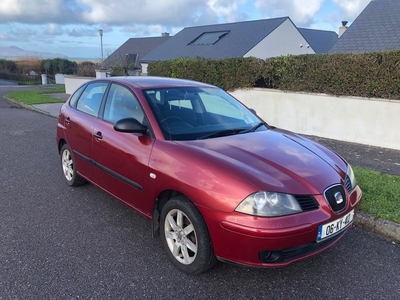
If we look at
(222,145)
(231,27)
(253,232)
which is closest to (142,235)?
(222,145)

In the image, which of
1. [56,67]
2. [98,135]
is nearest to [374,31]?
[98,135]

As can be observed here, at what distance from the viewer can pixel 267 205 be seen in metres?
2.47

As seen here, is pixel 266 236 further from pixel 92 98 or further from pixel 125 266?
pixel 92 98

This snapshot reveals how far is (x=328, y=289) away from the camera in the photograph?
9.00 ft

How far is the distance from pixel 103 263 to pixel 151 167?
0.96 metres

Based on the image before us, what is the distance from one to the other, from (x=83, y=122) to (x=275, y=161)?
2622 millimetres

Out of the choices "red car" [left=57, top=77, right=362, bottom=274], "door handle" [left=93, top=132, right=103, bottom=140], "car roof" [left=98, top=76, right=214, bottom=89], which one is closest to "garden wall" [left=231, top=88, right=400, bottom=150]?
"red car" [left=57, top=77, right=362, bottom=274]

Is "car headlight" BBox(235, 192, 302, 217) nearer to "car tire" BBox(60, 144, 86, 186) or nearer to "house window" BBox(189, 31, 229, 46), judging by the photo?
"car tire" BBox(60, 144, 86, 186)

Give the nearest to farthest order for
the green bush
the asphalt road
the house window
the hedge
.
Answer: the asphalt road → the hedge → the house window → the green bush

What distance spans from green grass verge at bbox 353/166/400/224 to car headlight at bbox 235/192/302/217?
71.9 inches

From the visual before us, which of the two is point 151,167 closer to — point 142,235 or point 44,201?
point 142,235

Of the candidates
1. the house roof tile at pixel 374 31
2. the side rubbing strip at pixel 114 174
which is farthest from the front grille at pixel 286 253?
the house roof tile at pixel 374 31

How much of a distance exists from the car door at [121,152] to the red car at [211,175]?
1 cm

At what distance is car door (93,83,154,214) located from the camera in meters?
3.29
